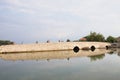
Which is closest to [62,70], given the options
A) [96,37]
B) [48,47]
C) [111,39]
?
[48,47]

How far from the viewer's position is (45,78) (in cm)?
1497

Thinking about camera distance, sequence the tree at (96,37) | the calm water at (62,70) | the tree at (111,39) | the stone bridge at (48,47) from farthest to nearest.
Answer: the tree at (111,39) < the tree at (96,37) < the stone bridge at (48,47) < the calm water at (62,70)

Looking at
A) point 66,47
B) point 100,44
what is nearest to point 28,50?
point 66,47

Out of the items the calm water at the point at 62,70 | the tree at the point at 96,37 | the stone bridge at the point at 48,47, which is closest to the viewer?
the calm water at the point at 62,70

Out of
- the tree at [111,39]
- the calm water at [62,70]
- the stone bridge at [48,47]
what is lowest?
the calm water at [62,70]

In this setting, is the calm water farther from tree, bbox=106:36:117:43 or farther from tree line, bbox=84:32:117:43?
tree, bbox=106:36:117:43

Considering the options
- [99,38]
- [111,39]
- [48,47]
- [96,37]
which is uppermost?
[96,37]

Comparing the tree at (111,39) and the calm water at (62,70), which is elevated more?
the tree at (111,39)

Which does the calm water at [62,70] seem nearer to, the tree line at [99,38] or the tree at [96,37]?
the tree at [96,37]

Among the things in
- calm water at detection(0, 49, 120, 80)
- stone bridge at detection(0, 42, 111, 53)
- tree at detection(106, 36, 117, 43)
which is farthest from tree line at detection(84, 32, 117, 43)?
calm water at detection(0, 49, 120, 80)

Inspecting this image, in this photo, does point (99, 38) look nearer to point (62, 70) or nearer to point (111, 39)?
point (111, 39)

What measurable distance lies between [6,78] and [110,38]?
1974 inches

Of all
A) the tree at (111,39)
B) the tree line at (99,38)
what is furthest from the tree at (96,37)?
the tree at (111,39)

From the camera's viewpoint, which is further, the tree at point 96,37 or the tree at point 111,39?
the tree at point 111,39
